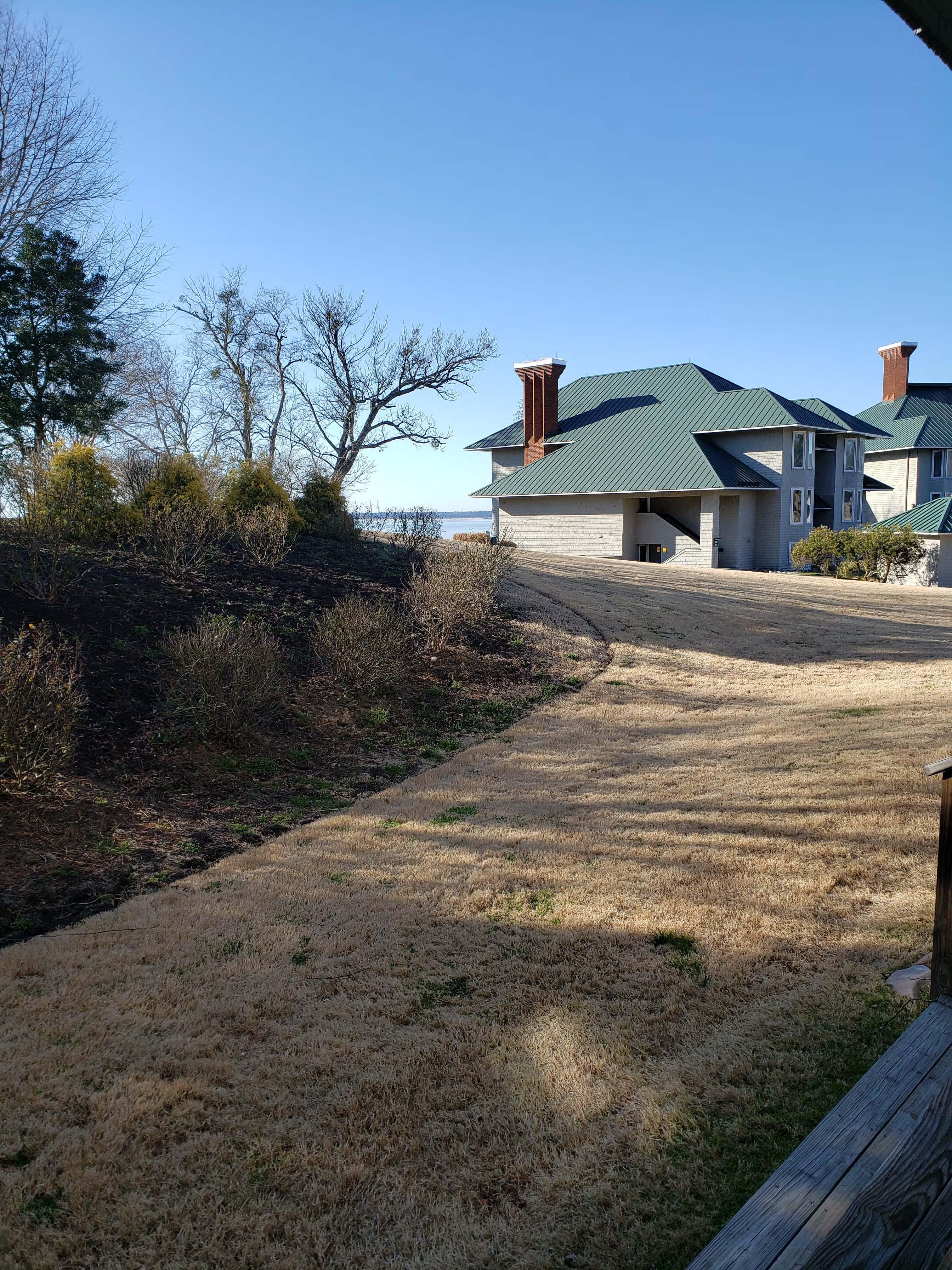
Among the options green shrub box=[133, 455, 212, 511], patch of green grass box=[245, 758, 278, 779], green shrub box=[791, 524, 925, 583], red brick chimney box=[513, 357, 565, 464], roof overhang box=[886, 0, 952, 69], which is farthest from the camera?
red brick chimney box=[513, 357, 565, 464]

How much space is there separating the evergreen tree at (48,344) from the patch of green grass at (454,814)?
13144 millimetres

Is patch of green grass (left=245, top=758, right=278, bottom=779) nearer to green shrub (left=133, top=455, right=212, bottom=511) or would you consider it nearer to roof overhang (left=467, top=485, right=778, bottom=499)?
green shrub (left=133, top=455, right=212, bottom=511)

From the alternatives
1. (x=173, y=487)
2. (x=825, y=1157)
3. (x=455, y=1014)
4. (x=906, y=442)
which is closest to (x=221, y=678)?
(x=455, y=1014)

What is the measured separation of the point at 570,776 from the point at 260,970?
3.97m

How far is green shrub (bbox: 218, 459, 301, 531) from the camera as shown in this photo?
16141 mm

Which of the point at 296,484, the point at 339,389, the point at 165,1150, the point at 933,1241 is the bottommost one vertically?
the point at 165,1150

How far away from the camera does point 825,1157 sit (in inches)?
85.8

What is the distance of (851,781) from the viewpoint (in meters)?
6.40

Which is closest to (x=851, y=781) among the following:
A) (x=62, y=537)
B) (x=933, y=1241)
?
(x=933, y=1241)

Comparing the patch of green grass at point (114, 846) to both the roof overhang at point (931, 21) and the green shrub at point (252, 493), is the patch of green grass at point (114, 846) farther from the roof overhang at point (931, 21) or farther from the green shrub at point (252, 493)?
the green shrub at point (252, 493)

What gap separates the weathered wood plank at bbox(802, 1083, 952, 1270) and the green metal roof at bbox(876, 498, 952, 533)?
28.5 metres

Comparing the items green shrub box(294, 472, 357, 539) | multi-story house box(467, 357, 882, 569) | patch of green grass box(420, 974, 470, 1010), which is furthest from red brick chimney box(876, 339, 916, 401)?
patch of green grass box(420, 974, 470, 1010)

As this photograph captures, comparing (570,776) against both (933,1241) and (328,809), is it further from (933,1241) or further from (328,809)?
(933,1241)

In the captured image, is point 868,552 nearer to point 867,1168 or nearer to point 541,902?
point 541,902
